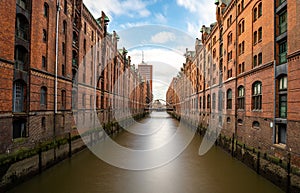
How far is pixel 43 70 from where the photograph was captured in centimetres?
1438

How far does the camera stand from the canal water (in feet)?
35.4

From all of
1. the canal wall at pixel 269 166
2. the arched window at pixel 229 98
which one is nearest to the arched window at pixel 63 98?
the canal wall at pixel 269 166

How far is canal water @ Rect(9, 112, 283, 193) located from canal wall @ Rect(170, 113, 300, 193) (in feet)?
1.10

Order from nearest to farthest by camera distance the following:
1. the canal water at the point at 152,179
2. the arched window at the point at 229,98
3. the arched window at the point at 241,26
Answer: the canal water at the point at 152,179, the arched window at the point at 241,26, the arched window at the point at 229,98

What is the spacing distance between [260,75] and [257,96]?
147 cm

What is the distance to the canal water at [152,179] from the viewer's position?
35.4 ft

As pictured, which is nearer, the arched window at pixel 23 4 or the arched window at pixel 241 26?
the arched window at pixel 23 4

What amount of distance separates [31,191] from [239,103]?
49.0 feet

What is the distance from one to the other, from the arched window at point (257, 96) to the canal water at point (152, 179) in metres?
3.75

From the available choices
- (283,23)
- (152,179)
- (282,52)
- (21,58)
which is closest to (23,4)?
(21,58)

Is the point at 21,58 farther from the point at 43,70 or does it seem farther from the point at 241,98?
the point at 241,98

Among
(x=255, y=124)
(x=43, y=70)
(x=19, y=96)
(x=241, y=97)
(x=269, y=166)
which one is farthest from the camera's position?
(x=241, y=97)

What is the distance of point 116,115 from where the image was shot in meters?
38.5

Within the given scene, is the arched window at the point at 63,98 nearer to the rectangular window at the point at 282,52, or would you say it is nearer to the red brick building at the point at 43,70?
the red brick building at the point at 43,70
